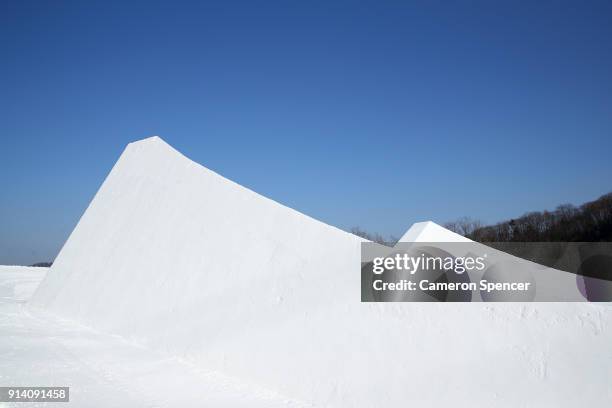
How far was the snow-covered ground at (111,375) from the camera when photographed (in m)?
4.75

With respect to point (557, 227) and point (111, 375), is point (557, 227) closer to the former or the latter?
point (557, 227)

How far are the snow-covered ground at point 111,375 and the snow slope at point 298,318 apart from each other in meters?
0.27

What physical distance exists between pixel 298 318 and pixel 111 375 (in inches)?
98.6

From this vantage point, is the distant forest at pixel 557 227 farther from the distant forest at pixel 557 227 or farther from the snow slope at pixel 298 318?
the snow slope at pixel 298 318

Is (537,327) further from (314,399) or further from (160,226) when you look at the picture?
(160,226)

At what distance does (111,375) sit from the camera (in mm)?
5387

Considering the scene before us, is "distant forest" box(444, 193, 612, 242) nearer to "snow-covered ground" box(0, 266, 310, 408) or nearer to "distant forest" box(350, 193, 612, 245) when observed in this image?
"distant forest" box(350, 193, 612, 245)

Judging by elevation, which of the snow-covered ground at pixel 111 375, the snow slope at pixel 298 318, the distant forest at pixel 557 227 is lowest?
the snow-covered ground at pixel 111 375

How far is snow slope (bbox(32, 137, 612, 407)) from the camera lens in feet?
15.8

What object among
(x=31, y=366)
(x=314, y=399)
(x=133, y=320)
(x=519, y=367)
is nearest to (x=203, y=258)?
(x=133, y=320)

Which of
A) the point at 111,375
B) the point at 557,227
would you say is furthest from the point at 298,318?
the point at 557,227

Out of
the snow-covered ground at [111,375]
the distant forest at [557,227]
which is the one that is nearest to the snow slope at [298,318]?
the snow-covered ground at [111,375]

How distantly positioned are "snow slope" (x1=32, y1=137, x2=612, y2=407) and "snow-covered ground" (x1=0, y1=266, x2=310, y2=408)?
0.27 meters

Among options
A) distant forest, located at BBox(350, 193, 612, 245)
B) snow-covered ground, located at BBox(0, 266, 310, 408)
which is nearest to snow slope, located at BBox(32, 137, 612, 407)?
snow-covered ground, located at BBox(0, 266, 310, 408)
